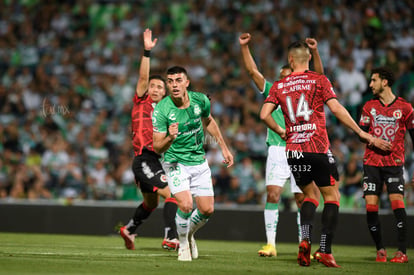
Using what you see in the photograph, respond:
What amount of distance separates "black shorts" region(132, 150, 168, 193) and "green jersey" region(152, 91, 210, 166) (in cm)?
153

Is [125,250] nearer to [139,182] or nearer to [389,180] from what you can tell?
[139,182]

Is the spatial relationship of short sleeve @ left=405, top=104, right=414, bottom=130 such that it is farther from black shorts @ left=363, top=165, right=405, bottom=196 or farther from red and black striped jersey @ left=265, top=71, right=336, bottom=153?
red and black striped jersey @ left=265, top=71, right=336, bottom=153

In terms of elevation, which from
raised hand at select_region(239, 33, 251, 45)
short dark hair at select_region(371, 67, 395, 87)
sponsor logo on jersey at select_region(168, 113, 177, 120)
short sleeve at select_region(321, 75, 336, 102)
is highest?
raised hand at select_region(239, 33, 251, 45)

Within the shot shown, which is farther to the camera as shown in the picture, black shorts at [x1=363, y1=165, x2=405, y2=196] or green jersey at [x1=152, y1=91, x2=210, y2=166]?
black shorts at [x1=363, y1=165, x2=405, y2=196]

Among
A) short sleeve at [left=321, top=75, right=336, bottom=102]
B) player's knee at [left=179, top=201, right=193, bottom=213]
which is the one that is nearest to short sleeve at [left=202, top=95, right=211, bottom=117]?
player's knee at [left=179, top=201, right=193, bottom=213]

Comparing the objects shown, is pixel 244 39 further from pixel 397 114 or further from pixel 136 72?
pixel 136 72

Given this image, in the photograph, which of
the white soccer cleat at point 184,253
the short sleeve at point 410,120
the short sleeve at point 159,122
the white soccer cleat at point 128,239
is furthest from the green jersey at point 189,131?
the short sleeve at point 410,120

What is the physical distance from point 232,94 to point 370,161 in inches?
326

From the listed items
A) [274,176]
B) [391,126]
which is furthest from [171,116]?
[391,126]

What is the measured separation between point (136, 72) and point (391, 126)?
11142 mm

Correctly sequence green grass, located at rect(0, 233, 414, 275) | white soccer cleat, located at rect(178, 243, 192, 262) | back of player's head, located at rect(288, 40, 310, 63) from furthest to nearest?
1. white soccer cleat, located at rect(178, 243, 192, 262)
2. back of player's head, located at rect(288, 40, 310, 63)
3. green grass, located at rect(0, 233, 414, 275)

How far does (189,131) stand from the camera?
863 cm

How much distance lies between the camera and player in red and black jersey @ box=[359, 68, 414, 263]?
933 cm

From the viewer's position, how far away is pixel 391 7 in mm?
18234
